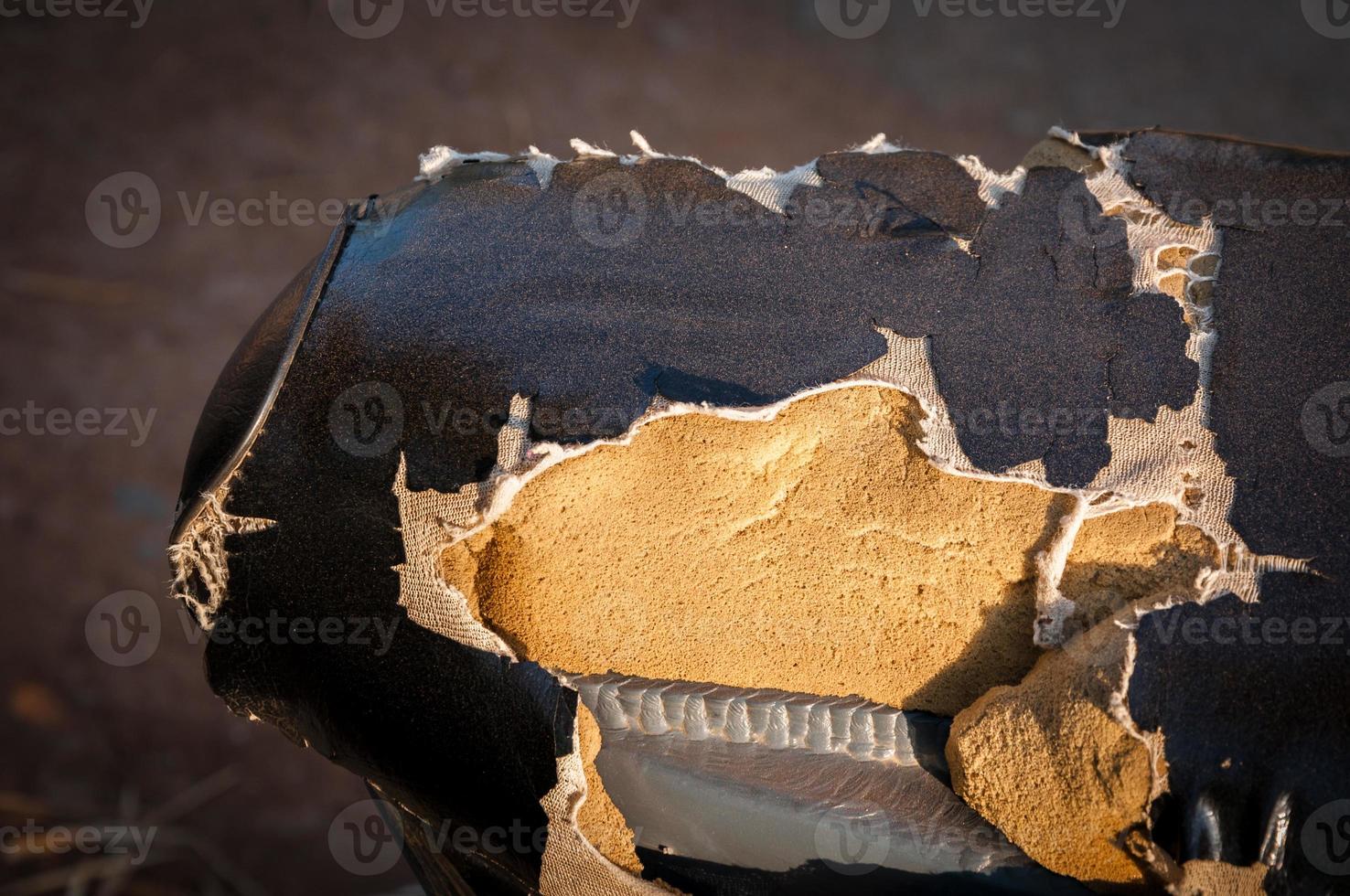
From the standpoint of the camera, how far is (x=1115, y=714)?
3.36 feet

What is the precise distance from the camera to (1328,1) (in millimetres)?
2955

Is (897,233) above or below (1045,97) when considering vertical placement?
below

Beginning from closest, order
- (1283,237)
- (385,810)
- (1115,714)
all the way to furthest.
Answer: (1115,714)
(1283,237)
(385,810)

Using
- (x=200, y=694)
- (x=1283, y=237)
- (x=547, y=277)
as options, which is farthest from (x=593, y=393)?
(x=200, y=694)

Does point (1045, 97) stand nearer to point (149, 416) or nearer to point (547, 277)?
point (547, 277)

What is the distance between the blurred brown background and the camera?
2.79m

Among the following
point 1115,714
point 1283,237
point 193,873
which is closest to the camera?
point 1115,714

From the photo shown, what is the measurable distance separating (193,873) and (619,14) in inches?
110

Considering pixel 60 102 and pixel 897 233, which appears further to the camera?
pixel 60 102

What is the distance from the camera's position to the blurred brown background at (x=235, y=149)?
9.17 feet

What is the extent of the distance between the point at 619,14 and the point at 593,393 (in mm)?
2467

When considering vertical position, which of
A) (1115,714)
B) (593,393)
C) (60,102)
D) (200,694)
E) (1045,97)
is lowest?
(200,694)

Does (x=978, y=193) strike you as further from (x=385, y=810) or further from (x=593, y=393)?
(x=385, y=810)

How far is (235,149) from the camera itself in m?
3.01
